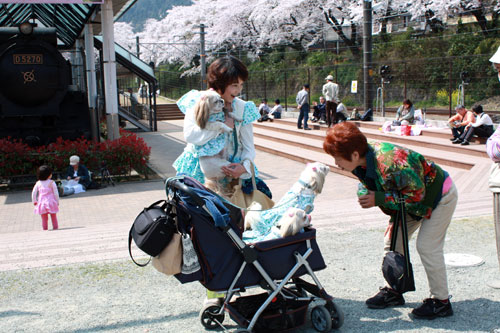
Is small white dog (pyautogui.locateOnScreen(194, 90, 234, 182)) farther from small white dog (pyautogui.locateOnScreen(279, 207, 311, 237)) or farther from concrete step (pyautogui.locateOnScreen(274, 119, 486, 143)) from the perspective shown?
concrete step (pyautogui.locateOnScreen(274, 119, 486, 143))

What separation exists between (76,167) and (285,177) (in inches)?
186

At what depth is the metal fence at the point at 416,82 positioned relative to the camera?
2200 centimetres

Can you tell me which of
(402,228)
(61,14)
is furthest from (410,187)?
(61,14)

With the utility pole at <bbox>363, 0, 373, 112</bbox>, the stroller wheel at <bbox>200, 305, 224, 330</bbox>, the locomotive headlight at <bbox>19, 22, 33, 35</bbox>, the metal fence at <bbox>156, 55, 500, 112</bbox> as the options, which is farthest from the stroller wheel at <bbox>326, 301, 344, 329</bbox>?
the utility pole at <bbox>363, 0, 373, 112</bbox>

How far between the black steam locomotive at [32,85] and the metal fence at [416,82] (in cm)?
1098

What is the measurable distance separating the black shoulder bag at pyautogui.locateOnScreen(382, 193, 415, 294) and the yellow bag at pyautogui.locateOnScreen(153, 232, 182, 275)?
4.60 ft

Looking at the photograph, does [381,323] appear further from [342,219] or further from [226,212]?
[342,219]

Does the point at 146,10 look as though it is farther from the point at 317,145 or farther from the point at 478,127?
the point at 478,127

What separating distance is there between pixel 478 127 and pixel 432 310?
10488mm

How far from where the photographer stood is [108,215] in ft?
30.3

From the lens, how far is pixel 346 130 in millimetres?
3420

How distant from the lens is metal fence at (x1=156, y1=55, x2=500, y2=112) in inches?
866

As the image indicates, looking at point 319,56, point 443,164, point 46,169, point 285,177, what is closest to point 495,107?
point 443,164

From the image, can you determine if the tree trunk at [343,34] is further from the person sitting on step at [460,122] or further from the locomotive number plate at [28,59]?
the locomotive number plate at [28,59]
